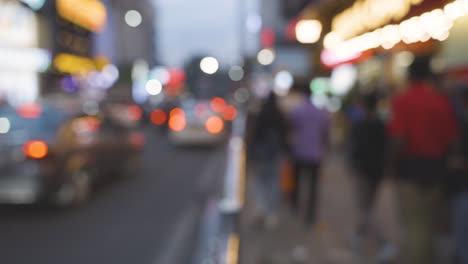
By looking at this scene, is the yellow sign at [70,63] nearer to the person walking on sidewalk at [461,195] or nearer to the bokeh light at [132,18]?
the person walking on sidewalk at [461,195]

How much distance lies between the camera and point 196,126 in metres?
20.4

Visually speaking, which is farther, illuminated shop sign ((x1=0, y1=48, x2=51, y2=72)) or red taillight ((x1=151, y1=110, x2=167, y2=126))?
red taillight ((x1=151, y1=110, x2=167, y2=126))

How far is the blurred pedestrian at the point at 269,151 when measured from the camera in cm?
779

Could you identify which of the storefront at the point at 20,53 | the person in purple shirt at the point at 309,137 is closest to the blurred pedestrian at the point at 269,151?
the person in purple shirt at the point at 309,137

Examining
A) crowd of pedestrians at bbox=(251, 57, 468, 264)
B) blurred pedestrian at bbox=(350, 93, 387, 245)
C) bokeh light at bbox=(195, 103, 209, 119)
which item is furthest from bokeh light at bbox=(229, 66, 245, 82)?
blurred pedestrian at bbox=(350, 93, 387, 245)

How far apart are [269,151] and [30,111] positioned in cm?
394

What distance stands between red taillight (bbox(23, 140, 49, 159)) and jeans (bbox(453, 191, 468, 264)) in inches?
243

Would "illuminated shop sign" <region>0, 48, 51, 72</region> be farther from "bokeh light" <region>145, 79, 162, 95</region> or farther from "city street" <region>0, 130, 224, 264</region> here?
"bokeh light" <region>145, 79, 162, 95</region>

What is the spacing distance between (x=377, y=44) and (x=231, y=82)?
131ft

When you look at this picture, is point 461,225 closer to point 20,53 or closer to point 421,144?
point 421,144

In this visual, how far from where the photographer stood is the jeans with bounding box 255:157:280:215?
7911 mm

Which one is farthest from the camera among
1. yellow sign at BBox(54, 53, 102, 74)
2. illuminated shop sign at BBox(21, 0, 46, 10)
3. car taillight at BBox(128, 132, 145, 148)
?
yellow sign at BBox(54, 53, 102, 74)

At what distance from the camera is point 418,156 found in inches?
181

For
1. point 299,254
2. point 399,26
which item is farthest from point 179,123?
point 399,26
